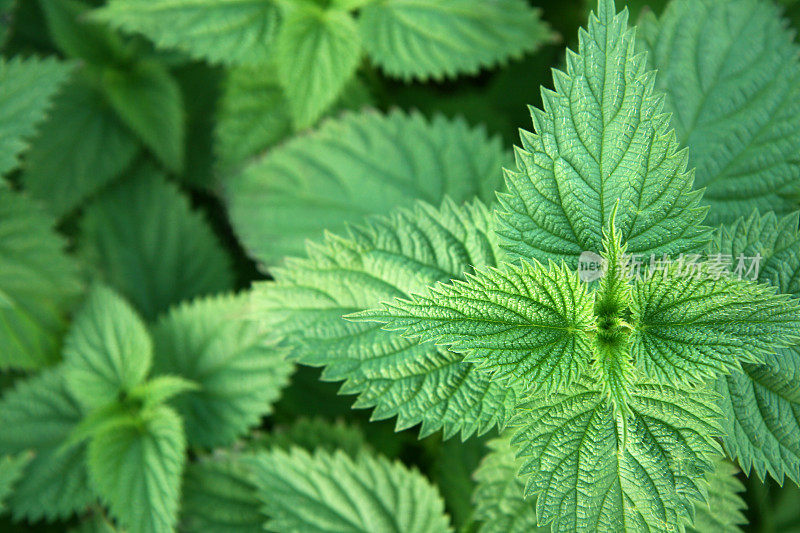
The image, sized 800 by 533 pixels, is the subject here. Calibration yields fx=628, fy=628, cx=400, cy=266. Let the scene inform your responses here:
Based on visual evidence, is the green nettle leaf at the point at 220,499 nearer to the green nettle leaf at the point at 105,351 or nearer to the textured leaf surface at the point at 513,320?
the green nettle leaf at the point at 105,351

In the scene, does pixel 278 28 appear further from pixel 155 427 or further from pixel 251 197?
pixel 155 427

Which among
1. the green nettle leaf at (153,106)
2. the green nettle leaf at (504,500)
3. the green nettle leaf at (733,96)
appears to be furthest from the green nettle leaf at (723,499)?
the green nettle leaf at (153,106)

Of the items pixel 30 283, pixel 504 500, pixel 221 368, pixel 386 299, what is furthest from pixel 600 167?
pixel 30 283

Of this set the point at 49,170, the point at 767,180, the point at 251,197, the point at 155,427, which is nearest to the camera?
the point at 767,180

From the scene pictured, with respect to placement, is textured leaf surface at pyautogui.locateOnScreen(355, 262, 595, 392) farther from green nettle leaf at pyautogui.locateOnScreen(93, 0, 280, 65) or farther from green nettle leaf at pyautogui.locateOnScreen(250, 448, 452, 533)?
green nettle leaf at pyautogui.locateOnScreen(93, 0, 280, 65)

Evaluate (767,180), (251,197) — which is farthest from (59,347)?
(767,180)
